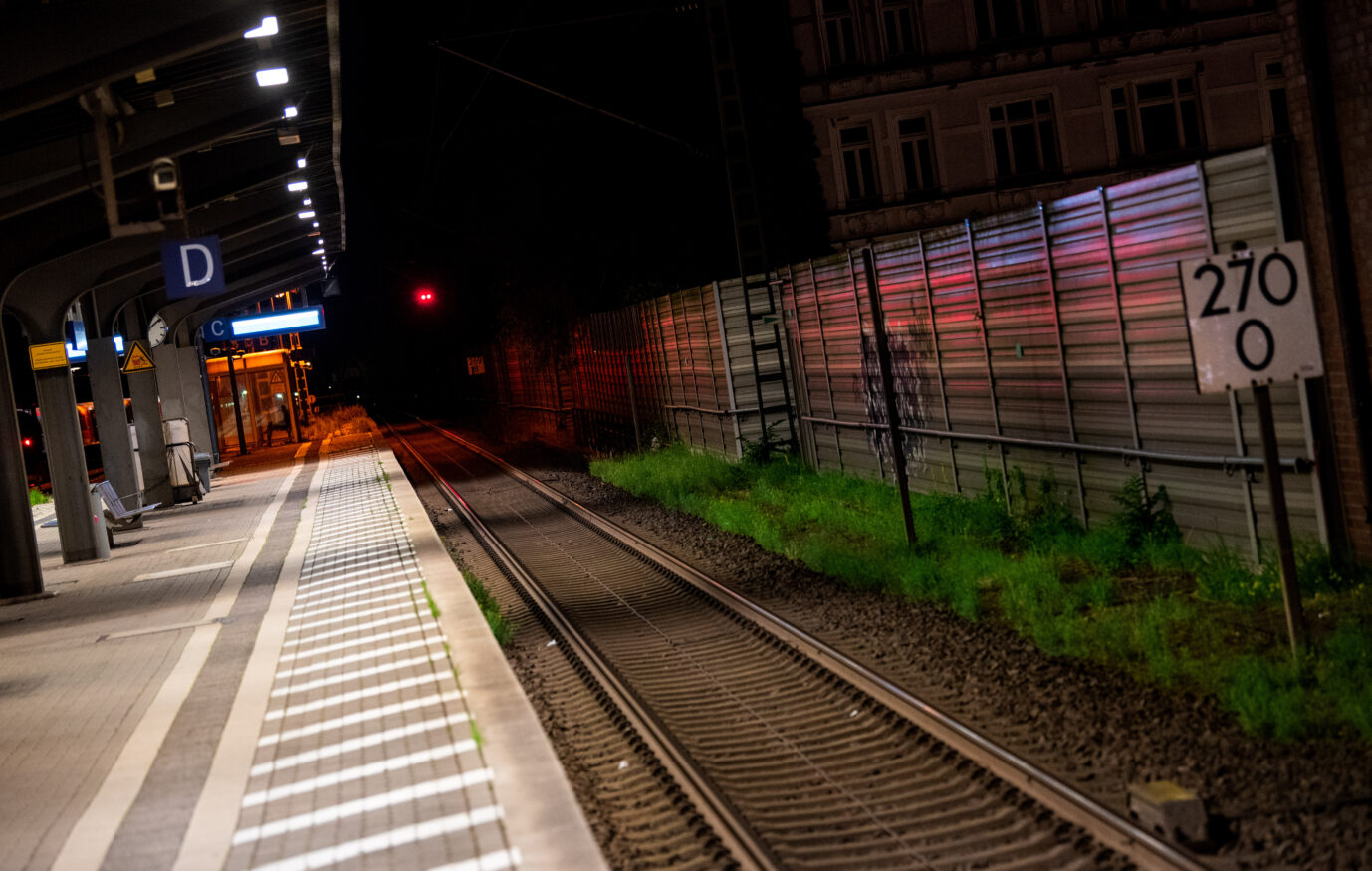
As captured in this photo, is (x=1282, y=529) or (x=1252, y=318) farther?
(x=1282, y=529)

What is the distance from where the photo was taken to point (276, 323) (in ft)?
156

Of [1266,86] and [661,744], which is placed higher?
[1266,86]

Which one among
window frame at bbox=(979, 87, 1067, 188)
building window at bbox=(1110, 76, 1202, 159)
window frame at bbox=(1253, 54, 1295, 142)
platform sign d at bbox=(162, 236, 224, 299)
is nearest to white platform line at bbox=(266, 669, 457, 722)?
platform sign d at bbox=(162, 236, 224, 299)

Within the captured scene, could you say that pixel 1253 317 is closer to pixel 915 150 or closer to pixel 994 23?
pixel 915 150

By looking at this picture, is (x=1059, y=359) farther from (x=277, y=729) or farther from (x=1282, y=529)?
(x=277, y=729)

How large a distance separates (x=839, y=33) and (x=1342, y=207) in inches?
867

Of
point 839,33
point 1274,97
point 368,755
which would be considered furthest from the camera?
point 1274,97

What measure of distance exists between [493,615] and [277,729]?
3.77 metres

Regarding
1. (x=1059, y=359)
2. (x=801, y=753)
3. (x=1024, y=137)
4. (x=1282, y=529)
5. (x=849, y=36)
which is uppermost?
(x=849, y=36)

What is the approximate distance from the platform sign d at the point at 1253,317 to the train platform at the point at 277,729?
4044 mm

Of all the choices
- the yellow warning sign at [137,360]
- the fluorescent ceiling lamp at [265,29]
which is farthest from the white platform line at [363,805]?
the yellow warning sign at [137,360]

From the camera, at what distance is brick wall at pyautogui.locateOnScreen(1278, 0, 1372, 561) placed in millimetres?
8773

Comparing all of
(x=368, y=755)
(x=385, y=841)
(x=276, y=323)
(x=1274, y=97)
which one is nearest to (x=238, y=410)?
(x=276, y=323)

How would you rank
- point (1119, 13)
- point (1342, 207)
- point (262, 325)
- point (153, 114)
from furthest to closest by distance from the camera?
1. point (262, 325)
2. point (1119, 13)
3. point (153, 114)
4. point (1342, 207)
